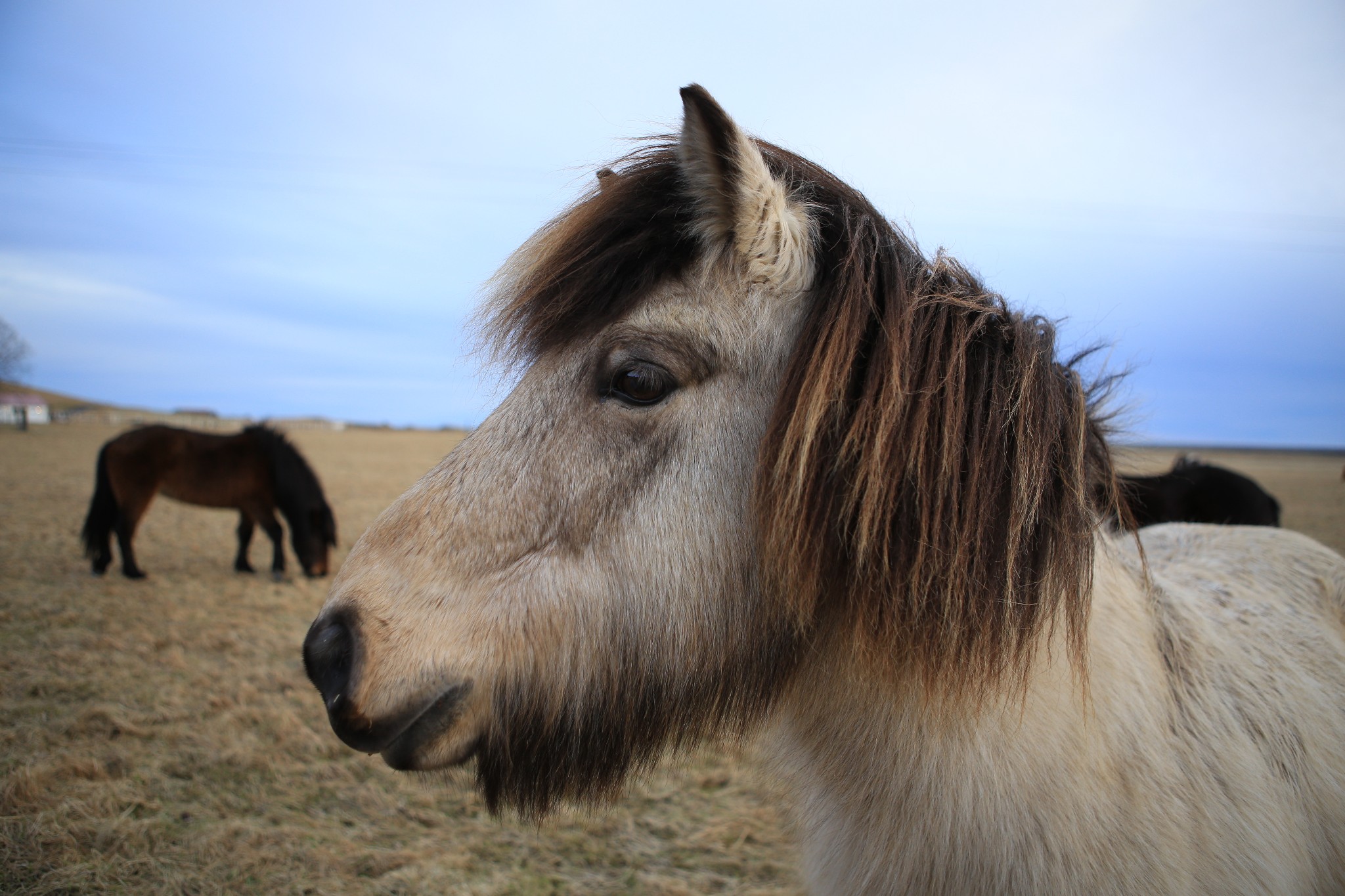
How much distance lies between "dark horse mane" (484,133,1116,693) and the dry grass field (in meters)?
0.77

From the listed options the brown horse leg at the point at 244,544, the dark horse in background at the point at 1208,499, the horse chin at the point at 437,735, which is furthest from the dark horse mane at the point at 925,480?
the brown horse leg at the point at 244,544

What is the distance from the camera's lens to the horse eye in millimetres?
1272

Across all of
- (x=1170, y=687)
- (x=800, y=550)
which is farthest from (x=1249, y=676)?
(x=800, y=550)

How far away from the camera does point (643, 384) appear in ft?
4.19

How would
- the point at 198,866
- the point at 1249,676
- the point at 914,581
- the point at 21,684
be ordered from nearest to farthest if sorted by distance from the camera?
the point at 914,581 → the point at 1249,676 → the point at 198,866 → the point at 21,684

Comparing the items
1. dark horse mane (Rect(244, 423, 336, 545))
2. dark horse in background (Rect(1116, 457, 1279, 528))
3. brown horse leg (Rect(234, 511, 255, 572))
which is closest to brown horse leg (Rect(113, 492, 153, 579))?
brown horse leg (Rect(234, 511, 255, 572))

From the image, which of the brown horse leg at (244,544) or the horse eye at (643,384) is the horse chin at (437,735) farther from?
the brown horse leg at (244,544)

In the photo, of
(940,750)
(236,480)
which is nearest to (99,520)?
(236,480)

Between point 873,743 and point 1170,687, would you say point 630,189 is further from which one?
point 1170,687

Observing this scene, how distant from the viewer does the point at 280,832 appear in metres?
2.96

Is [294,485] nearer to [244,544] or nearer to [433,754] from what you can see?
[244,544]

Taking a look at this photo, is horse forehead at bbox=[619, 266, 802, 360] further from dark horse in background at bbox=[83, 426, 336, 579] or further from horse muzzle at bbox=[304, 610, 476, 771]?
dark horse in background at bbox=[83, 426, 336, 579]

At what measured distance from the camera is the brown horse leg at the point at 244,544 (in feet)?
28.8

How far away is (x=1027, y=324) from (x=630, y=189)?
34.4 inches
